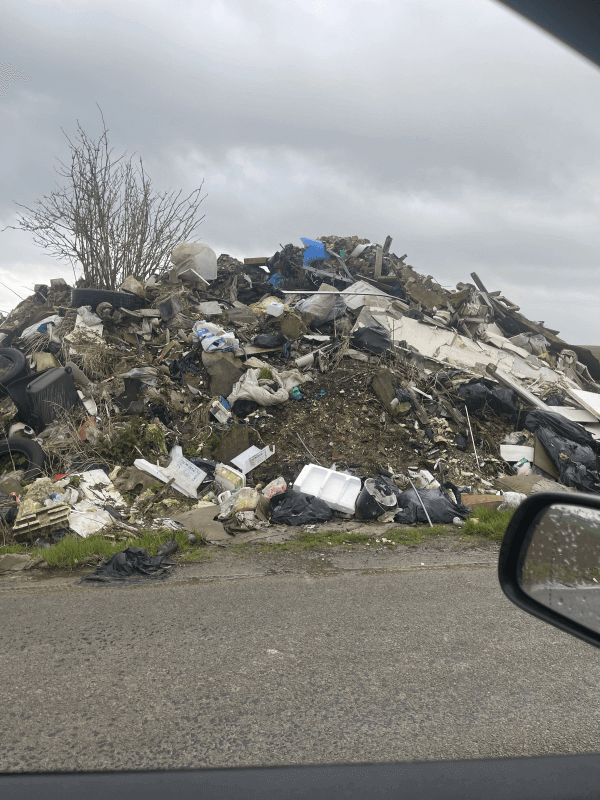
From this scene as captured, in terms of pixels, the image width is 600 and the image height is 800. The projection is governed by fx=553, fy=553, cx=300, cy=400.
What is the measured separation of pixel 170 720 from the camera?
2.42 meters

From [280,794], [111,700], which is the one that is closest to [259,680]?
[111,700]

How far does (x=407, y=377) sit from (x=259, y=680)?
6930mm

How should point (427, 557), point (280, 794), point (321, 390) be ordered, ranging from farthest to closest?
point (321, 390), point (427, 557), point (280, 794)

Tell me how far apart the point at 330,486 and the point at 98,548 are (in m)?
2.76

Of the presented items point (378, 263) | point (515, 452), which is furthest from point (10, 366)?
point (378, 263)

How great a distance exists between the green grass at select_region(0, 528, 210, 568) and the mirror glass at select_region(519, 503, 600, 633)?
4.39m

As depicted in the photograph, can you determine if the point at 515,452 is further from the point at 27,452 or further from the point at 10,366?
the point at 10,366

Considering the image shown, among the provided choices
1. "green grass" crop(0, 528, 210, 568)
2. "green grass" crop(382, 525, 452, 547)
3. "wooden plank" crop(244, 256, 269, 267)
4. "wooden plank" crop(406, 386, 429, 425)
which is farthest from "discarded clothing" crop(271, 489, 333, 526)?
"wooden plank" crop(244, 256, 269, 267)

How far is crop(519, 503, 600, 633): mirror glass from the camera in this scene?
43.6 inches

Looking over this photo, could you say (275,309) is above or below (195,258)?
below

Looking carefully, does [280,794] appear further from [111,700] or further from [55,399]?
[55,399]

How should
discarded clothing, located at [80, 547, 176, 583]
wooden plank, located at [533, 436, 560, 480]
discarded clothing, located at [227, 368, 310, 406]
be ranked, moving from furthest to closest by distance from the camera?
discarded clothing, located at [227, 368, 310, 406], wooden plank, located at [533, 436, 560, 480], discarded clothing, located at [80, 547, 176, 583]

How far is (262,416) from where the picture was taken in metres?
8.20

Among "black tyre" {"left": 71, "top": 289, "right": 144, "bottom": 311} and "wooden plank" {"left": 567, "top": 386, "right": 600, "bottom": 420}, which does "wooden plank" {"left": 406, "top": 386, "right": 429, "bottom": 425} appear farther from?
"black tyre" {"left": 71, "top": 289, "right": 144, "bottom": 311}
